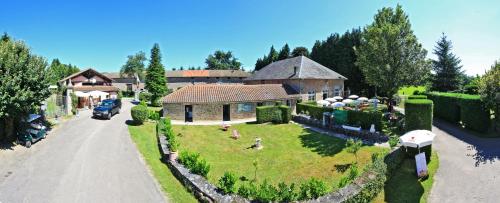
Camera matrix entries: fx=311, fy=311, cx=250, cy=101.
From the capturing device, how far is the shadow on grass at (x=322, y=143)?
69.5 feet

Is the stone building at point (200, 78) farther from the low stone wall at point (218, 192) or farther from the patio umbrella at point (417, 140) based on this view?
the patio umbrella at point (417, 140)

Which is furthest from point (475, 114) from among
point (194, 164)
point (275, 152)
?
point (194, 164)

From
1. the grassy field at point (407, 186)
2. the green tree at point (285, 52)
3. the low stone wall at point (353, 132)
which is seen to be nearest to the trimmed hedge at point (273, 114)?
the low stone wall at point (353, 132)

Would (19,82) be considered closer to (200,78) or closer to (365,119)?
(365,119)

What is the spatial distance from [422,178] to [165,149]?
14290 millimetres

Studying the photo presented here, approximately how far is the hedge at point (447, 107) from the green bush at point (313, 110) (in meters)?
9.98

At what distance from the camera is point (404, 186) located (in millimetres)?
14070

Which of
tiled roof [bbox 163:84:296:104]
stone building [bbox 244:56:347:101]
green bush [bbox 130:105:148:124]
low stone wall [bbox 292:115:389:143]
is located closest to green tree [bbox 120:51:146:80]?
stone building [bbox 244:56:347:101]

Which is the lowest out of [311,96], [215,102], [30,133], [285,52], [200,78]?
[30,133]

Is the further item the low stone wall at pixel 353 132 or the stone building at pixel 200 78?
the stone building at pixel 200 78

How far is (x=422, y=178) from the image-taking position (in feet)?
47.8

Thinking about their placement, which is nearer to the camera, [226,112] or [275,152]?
[275,152]

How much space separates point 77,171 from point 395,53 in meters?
26.8

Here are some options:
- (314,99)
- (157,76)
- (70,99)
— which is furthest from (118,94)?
(314,99)
